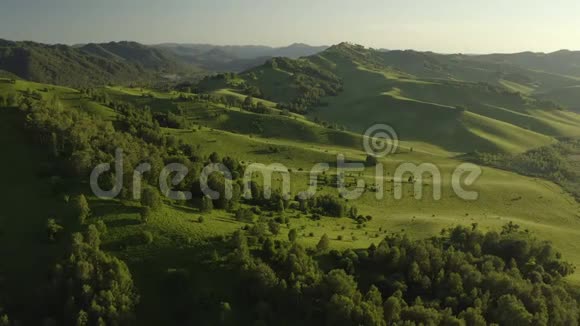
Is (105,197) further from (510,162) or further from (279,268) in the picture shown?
(510,162)

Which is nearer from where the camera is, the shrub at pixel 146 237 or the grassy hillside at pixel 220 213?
the grassy hillside at pixel 220 213

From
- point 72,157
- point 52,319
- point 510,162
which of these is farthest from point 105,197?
point 510,162

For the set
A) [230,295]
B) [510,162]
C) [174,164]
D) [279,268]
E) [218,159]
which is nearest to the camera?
[230,295]

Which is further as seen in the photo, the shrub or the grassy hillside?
the shrub

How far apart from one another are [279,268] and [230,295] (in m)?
8.01

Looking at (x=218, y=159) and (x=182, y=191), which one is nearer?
(x=182, y=191)

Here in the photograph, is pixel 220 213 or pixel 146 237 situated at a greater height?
pixel 146 237

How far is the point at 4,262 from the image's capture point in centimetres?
5881

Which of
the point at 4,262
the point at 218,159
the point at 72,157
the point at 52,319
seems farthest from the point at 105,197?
the point at 218,159

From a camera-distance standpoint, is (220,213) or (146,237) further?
(220,213)

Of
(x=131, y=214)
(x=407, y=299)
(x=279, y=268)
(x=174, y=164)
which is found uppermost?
(x=174, y=164)

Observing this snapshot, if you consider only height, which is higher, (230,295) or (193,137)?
(193,137)

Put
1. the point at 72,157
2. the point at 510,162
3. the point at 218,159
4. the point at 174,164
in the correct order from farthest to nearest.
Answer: the point at 510,162 < the point at 218,159 < the point at 174,164 < the point at 72,157

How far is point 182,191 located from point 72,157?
66.7 ft
